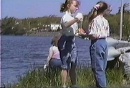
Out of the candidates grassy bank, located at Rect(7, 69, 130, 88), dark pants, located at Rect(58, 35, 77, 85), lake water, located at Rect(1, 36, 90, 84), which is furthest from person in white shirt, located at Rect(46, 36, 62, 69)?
dark pants, located at Rect(58, 35, 77, 85)

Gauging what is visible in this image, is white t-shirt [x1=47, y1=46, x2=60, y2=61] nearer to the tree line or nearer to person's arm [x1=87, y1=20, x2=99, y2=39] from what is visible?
the tree line

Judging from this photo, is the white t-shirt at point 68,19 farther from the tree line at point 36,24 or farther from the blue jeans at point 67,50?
the tree line at point 36,24

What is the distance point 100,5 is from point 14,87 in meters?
2.63

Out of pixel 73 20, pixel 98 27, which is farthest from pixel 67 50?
pixel 98 27

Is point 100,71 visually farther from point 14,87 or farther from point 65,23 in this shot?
point 14,87

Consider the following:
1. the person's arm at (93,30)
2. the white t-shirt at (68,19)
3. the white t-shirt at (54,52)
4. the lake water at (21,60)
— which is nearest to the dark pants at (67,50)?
the white t-shirt at (68,19)

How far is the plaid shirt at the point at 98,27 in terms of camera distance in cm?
855

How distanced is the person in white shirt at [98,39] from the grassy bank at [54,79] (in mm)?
1341

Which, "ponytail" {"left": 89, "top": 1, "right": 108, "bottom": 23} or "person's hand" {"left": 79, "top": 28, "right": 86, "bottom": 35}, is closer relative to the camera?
"person's hand" {"left": 79, "top": 28, "right": 86, "bottom": 35}

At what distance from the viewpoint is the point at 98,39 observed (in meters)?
8.52

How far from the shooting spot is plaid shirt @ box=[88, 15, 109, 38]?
8555 millimetres

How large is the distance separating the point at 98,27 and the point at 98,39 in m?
0.22

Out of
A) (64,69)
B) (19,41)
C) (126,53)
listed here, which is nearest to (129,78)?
(126,53)

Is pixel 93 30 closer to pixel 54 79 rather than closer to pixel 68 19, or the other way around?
pixel 68 19
